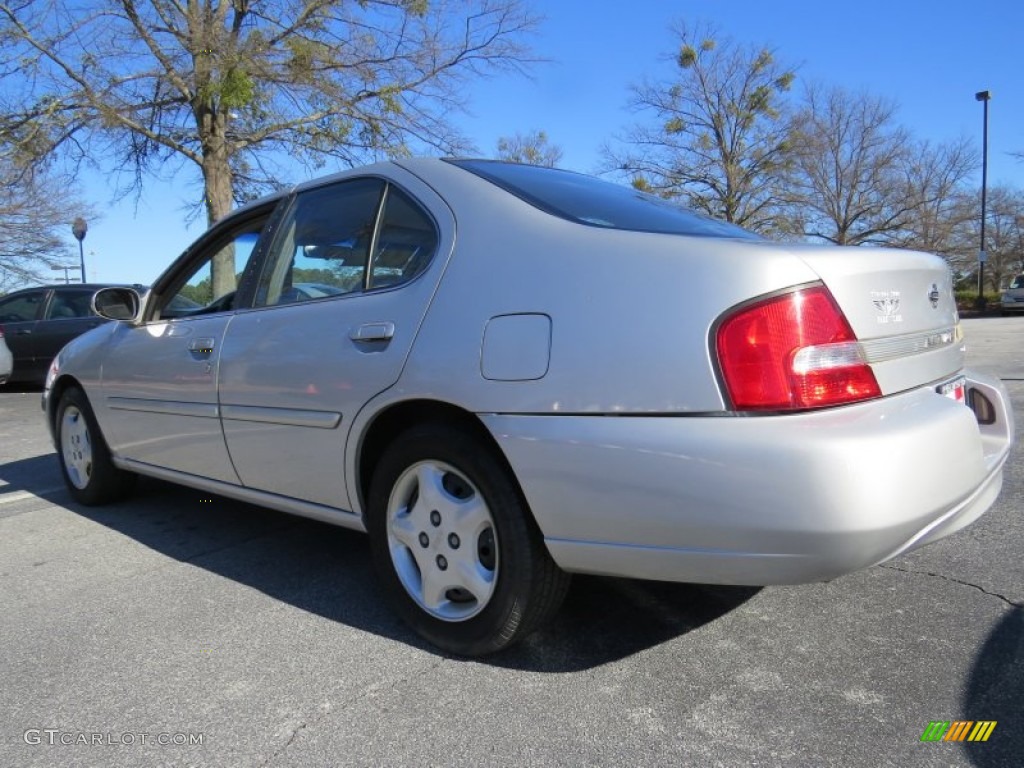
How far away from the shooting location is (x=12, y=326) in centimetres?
1134

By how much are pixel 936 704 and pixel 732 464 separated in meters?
0.96

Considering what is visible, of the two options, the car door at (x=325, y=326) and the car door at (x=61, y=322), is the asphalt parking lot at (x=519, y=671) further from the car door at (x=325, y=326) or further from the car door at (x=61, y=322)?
the car door at (x=61, y=322)

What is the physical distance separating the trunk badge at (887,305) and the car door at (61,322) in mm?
11266

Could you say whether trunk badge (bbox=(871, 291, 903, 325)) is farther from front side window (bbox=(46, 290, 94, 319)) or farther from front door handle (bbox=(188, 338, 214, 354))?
front side window (bbox=(46, 290, 94, 319))

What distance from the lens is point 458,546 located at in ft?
8.21

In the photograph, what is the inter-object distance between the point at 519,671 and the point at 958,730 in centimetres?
120

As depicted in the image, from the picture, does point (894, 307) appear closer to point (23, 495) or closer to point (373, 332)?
point (373, 332)

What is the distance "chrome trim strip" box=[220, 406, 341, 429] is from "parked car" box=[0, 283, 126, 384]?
920 cm

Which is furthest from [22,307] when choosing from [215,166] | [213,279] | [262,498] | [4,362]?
[262,498]

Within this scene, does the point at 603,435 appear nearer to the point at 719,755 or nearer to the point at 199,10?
the point at 719,755

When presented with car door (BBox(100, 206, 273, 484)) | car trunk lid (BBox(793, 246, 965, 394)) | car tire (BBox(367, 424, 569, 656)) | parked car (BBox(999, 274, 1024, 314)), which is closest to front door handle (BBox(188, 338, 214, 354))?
car door (BBox(100, 206, 273, 484))

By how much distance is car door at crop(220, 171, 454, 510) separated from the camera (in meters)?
2.65

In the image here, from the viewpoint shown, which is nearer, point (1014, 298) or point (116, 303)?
point (116, 303)

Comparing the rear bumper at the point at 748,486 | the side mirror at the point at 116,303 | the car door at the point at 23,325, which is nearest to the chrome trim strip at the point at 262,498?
the side mirror at the point at 116,303
